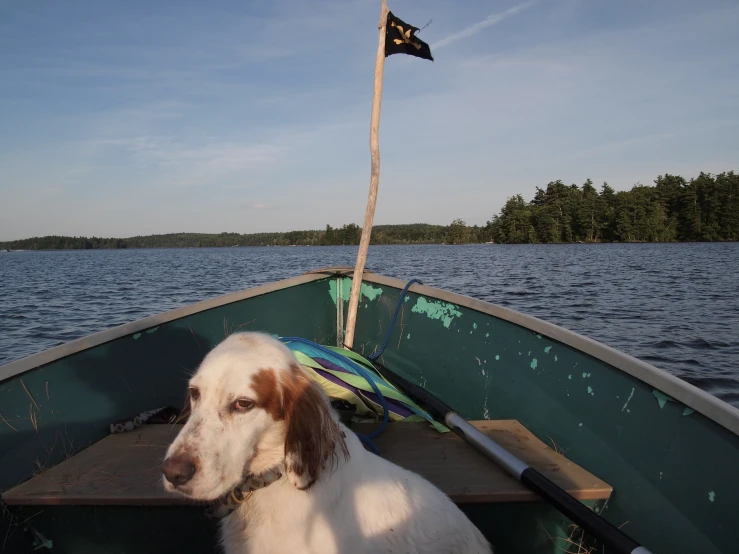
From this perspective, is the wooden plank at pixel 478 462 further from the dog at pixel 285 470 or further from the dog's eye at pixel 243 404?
the dog's eye at pixel 243 404

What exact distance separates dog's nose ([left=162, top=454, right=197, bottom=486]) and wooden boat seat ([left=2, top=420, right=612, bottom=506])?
0.81 metres

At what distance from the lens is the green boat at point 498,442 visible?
2195 mm

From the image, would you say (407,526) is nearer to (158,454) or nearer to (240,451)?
(240,451)

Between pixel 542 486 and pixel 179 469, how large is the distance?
1.77 metres

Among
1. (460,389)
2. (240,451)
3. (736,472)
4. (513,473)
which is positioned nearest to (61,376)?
(240,451)

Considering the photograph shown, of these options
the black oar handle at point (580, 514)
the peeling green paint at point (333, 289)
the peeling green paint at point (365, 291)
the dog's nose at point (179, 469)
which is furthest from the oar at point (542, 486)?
the peeling green paint at point (333, 289)

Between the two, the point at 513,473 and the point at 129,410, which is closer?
the point at 513,473

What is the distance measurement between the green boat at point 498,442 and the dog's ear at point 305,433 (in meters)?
0.97

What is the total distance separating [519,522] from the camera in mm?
2697

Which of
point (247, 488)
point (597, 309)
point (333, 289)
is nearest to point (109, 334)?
point (247, 488)

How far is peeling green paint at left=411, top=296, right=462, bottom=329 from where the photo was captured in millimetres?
5000

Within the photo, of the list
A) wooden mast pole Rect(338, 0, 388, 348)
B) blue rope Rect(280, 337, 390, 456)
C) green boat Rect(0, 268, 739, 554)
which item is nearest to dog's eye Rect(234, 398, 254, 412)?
green boat Rect(0, 268, 739, 554)

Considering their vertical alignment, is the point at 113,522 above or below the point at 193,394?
below

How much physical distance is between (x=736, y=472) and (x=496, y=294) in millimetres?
18108
